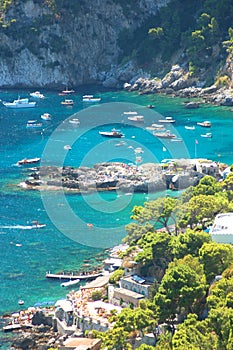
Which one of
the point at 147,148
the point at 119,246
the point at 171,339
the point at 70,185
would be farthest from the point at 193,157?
the point at 171,339

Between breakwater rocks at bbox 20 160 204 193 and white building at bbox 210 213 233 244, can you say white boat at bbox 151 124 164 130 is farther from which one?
white building at bbox 210 213 233 244

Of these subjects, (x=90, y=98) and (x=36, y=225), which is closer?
(x=36, y=225)

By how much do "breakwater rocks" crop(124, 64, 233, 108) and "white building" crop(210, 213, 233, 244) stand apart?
6695cm

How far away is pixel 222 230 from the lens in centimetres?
6519

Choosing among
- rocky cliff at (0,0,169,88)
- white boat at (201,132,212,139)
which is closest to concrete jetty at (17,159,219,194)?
white boat at (201,132,212,139)

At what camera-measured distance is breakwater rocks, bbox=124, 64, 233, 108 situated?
134875 mm

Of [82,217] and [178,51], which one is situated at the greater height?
[178,51]

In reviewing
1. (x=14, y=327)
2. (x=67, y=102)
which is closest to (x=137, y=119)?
(x=67, y=102)

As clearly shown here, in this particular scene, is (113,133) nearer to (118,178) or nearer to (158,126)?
(158,126)

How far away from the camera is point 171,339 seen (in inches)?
2174

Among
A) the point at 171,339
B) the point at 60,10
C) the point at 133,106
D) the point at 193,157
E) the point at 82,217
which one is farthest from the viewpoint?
the point at 60,10

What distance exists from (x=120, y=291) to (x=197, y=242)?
5739 millimetres

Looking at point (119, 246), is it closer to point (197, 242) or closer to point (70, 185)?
point (197, 242)

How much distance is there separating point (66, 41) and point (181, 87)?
78.2 feet
